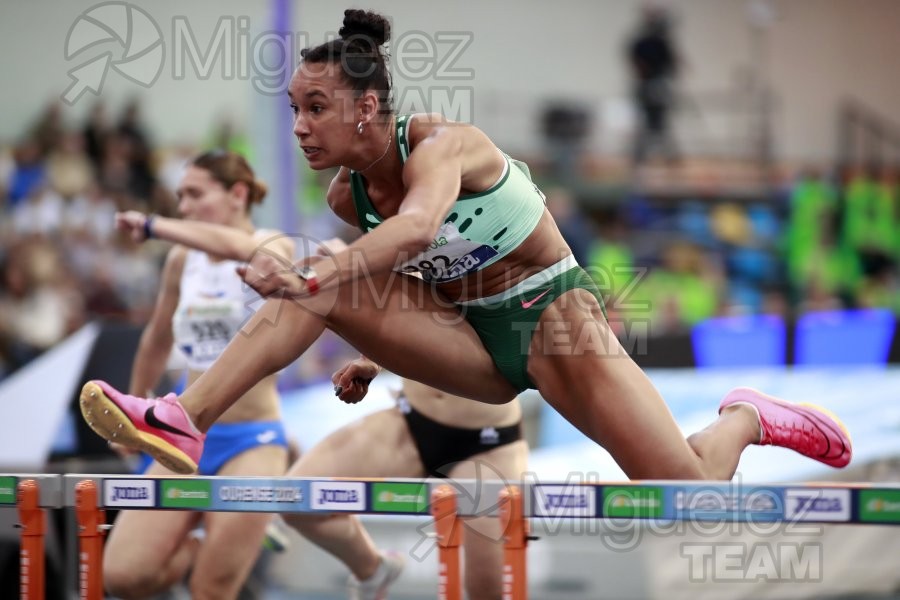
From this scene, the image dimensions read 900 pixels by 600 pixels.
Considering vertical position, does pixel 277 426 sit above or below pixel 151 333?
below

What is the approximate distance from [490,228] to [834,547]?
11.5 ft

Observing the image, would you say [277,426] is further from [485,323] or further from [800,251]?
[800,251]

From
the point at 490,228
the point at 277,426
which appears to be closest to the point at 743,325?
the point at 277,426

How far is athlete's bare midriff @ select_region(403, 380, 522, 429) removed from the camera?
4035 mm

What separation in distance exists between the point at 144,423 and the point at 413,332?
0.78 meters

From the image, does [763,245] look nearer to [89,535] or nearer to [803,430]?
[803,430]

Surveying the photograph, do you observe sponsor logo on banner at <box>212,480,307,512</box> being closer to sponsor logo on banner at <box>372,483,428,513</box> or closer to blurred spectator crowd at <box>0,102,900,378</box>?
sponsor logo on banner at <box>372,483,428,513</box>

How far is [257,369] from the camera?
3.02 meters

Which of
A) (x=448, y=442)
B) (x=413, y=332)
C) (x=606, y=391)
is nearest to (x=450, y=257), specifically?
(x=413, y=332)

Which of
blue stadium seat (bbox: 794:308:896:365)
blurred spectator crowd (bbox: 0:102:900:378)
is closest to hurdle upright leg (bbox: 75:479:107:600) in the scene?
blurred spectator crowd (bbox: 0:102:900:378)

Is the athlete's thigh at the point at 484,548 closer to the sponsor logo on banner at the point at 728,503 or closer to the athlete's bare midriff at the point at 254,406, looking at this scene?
the athlete's bare midriff at the point at 254,406

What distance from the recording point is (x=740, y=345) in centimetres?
725

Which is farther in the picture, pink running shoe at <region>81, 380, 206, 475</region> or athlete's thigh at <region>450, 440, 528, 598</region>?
athlete's thigh at <region>450, 440, 528, 598</region>

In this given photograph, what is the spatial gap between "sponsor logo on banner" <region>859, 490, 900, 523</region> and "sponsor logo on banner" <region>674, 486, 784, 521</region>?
0.66 feet
